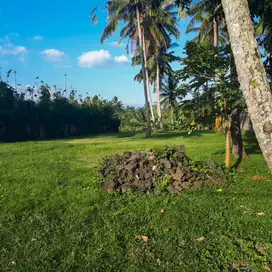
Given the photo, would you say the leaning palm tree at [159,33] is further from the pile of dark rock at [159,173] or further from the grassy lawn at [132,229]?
the grassy lawn at [132,229]

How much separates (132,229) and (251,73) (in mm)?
2537

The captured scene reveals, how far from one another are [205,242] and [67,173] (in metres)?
5.49

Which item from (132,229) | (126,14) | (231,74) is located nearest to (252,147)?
(231,74)

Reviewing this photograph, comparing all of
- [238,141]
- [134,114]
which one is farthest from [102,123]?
[238,141]

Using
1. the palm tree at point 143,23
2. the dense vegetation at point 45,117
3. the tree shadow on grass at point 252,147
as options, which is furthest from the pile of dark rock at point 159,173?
the dense vegetation at point 45,117

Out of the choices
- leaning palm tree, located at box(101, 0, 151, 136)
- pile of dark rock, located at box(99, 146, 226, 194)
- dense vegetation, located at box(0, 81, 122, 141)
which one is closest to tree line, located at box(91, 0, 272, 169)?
pile of dark rock, located at box(99, 146, 226, 194)

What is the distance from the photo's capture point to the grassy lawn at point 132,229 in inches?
122

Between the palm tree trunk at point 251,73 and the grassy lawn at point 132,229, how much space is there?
1184 millimetres

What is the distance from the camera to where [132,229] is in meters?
4.03

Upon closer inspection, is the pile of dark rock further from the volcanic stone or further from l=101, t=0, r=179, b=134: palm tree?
l=101, t=0, r=179, b=134: palm tree

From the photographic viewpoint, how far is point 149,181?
6246mm

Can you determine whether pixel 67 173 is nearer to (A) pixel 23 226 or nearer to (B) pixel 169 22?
(A) pixel 23 226

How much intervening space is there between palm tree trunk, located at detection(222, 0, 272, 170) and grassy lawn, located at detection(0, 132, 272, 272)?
118 cm

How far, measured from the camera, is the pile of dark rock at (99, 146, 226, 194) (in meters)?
6.13
